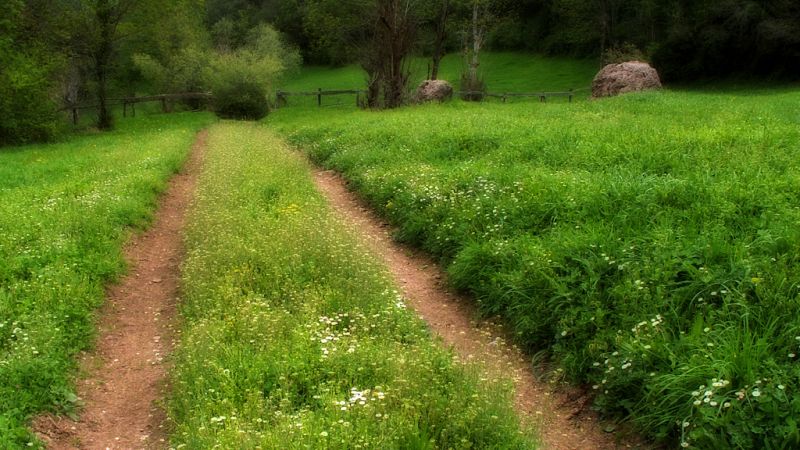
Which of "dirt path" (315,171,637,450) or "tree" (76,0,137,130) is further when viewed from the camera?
"tree" (76,0,137,130)

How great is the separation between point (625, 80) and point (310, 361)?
28.9 metres

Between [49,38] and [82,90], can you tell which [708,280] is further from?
[82,90]

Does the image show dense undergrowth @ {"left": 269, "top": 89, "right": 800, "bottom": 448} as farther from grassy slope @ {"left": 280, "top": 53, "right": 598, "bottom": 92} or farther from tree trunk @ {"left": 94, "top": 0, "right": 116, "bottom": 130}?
grassy slope @ {"left": 280, "top": 53, "right": 598, "bottom": 92}

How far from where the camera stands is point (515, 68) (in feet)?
206

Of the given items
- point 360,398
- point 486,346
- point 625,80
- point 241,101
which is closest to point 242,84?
point 241,101

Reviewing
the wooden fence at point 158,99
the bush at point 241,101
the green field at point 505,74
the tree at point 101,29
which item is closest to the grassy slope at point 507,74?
the green field at point 505,74

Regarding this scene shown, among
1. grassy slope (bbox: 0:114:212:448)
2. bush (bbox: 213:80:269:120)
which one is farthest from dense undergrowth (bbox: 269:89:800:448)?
bush (bbox: 213:80:269:120)

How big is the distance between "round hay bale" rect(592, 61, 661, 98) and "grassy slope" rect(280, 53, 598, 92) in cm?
1734

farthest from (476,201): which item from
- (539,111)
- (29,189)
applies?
(539,111)

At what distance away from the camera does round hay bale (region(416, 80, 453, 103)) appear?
3525 centimetres

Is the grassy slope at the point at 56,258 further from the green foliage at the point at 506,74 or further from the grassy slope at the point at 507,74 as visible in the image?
the grassy slope at the point at 507,74

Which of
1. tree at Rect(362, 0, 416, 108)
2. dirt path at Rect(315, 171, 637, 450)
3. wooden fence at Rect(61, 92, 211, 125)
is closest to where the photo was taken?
dirt path at Rect(315, 171, 637, 450)

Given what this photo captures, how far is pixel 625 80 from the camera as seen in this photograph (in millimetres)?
30344

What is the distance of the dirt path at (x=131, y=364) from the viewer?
4984mm
